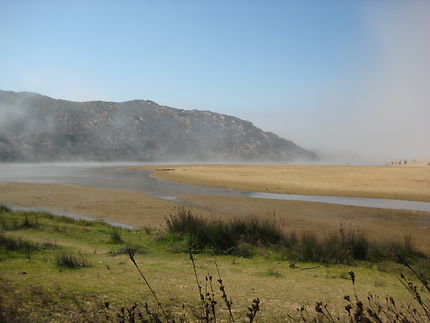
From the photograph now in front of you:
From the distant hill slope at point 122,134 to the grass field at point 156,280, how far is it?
98175 mm

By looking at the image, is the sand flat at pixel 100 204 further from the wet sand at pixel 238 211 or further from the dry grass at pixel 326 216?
the dry grass at pixel 326 216

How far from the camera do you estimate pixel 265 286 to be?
18.7 feet

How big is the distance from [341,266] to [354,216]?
27.1 feet

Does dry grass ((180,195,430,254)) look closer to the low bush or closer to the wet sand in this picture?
the wet sand

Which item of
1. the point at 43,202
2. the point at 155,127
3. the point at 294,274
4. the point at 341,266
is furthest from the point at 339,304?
the point at 155,127

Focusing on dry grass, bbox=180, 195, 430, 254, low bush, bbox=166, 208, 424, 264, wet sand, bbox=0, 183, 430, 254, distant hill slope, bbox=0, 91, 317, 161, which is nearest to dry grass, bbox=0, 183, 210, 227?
wet sand, bbox=0, 183, 430, 254

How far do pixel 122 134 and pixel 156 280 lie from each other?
121703mm

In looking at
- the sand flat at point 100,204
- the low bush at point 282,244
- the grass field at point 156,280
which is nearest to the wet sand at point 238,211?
the sand flat at point 100,204

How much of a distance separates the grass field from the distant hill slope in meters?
98.2

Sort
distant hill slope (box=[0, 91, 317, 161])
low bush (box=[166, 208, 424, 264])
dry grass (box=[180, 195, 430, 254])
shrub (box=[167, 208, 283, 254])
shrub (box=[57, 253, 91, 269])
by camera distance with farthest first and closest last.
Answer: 1. distant hill slope (box=[0, 91, 317, 161])
2. dry grass (box=[180, 195, 430, 254])
3. shrub (box=[167, 208, 283, 254])
4. low bush (box=[166, 208, 424, 264])
5. shrub (box=[57, 253, 91, 269])

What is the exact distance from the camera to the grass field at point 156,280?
4273 mm

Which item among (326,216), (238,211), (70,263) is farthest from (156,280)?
(326,216)

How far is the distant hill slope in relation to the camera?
103312mm

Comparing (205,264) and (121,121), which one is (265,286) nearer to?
(205,264)
